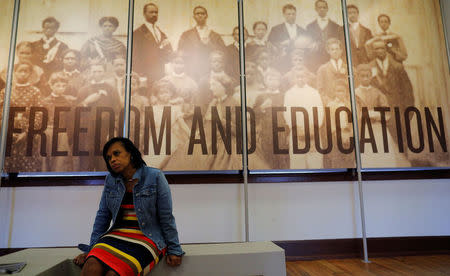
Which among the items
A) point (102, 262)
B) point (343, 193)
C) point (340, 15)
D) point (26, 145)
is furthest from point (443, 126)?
point (26, 145)

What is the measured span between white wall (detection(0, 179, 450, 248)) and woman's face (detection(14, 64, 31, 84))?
104cm

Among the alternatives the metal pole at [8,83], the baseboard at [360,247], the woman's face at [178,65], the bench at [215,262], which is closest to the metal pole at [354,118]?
the baseboard at [360,247]

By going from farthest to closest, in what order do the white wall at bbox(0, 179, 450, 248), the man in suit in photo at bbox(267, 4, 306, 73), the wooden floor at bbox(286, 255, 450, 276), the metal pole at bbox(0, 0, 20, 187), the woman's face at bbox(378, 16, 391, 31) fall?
the woman's face at bbox(378, 16, 391, 31)
the man in suit in photo at bbox(267, 4, 306, 73)
the white wall at bbox(0, 179, 450, 248)
the metal pole at bbox(0, 0, 20, 187)
the wooden floor at bbox(286, 255, 450, 276)

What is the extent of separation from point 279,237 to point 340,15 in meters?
2.41

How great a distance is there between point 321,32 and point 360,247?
7.34 feet

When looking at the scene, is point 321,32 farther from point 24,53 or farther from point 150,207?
point 24,53

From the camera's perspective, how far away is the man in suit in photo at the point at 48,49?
2.74 meters

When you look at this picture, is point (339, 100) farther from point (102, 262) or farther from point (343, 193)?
point (102, 262)


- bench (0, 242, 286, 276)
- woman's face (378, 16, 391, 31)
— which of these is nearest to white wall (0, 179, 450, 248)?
bench (0, 242, 286, 276)

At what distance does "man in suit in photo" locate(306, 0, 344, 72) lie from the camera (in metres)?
2.93

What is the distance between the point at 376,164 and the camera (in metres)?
2.80

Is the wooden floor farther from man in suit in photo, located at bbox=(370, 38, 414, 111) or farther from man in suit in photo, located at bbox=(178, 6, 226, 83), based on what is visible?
man in suit in photo, located at bbox=(178, 6, 226, 83)

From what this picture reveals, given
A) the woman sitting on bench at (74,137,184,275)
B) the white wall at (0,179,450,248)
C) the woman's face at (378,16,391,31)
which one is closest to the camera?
the woman sitting on bench at (74,137,184,275)

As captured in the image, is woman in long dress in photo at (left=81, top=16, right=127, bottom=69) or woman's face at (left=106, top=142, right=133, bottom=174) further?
woman in long dress in photo at (left=81, top=16, right=127, bottom=69)
